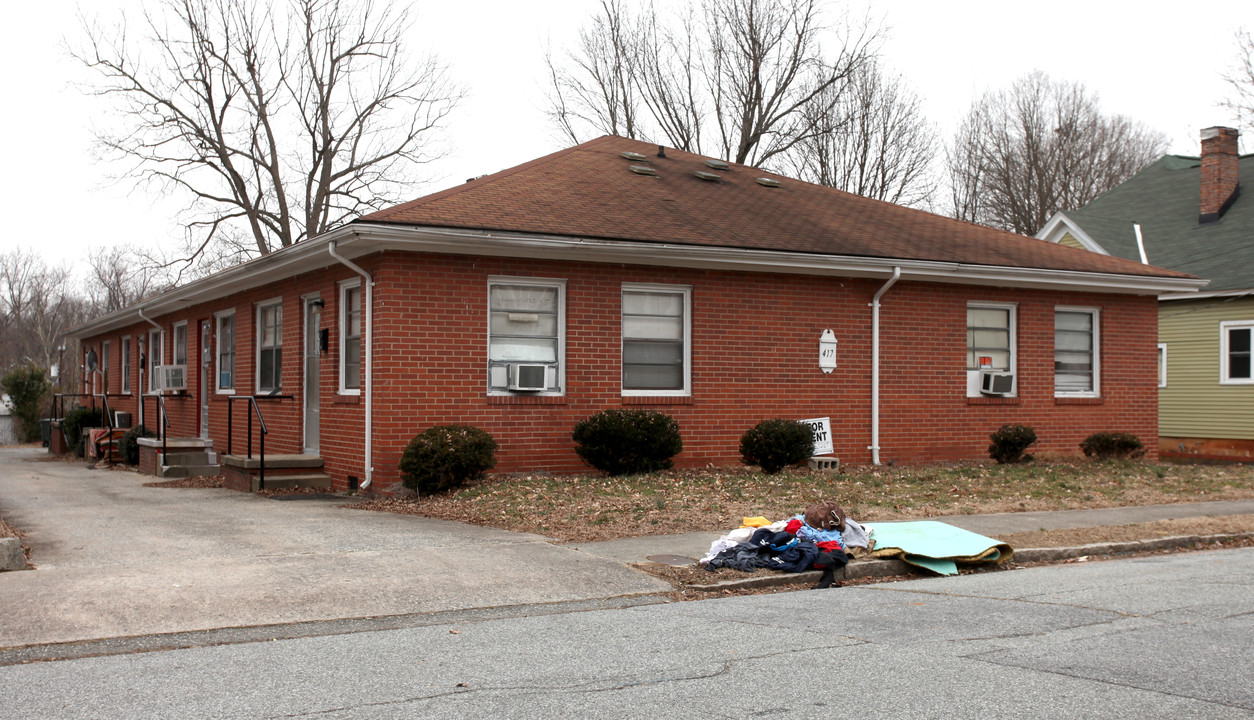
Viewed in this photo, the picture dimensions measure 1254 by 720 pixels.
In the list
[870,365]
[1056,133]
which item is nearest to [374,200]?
[870,365]

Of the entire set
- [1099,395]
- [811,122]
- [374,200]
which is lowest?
[1099,395]

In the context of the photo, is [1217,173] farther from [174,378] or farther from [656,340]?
[174,378]

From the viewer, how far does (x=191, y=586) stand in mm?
7898

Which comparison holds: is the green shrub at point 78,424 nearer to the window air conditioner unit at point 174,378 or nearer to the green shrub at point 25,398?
the window air conditioner unit at point 174,378

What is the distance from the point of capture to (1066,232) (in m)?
29.8

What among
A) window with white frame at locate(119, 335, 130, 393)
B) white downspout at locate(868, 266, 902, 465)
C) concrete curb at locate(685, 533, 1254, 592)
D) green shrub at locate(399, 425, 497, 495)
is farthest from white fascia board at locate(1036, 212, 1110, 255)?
window with white frame at locate(119, 335, 130, 393)

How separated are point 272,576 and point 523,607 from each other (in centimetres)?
211

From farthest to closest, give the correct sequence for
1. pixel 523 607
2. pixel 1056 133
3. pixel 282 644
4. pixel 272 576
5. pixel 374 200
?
pixel 1056 133 → pixel 374 200 → pixel 272 576 → pixel 523 607 → pixel 282 644

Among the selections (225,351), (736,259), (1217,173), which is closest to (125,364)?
(225,351)

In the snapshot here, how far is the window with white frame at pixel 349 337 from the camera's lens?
49.4 feet

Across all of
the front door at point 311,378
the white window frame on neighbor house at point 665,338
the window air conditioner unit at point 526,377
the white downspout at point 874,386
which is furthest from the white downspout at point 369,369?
the white downspout at point 874,386

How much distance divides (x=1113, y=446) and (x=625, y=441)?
898 cm

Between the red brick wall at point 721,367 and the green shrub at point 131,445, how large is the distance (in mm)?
1907

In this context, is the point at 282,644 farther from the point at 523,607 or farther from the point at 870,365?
the point at 870,365
